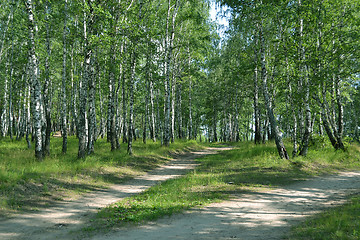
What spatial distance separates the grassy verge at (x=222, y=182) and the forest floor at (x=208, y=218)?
455 millimetres

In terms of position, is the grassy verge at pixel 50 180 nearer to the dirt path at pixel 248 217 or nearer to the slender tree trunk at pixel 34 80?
the slender tree trunk at pixel 34 80

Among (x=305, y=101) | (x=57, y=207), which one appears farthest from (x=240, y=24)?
(x=57, y=207)

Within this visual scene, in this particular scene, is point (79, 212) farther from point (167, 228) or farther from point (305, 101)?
point (305, 101)

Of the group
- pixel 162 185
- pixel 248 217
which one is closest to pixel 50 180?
pixel 162 185

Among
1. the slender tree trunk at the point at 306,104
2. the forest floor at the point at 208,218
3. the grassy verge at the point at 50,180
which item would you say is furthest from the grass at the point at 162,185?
the slender tree trunk at the point at 306,104

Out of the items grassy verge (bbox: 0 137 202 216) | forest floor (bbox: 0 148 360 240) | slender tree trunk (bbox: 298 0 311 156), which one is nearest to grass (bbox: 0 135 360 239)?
grassy verge (bbox: 0 137 202 216)

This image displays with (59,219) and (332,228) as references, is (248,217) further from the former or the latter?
(59,219)

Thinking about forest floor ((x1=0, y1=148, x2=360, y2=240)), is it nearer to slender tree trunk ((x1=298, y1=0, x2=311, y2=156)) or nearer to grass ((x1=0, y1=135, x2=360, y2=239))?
grass ((x1=0, y1=135, x2=360, y2=239))

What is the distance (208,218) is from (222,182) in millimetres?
3939

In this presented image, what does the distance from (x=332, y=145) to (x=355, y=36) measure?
798cm

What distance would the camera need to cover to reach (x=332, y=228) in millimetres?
5059

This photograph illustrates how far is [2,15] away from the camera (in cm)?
2320

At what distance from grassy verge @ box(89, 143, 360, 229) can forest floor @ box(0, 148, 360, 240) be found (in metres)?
0.46

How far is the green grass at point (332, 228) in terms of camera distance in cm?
469
